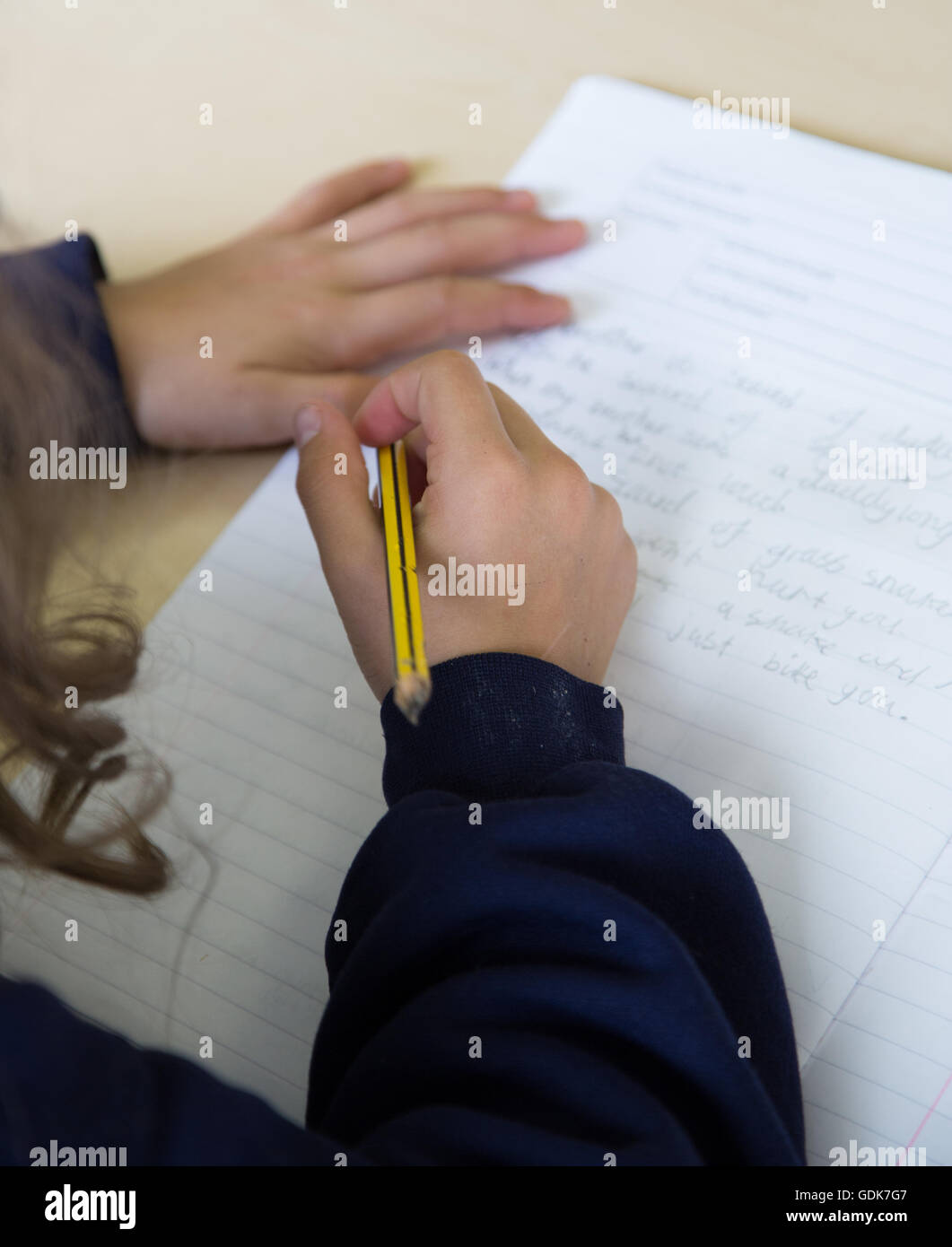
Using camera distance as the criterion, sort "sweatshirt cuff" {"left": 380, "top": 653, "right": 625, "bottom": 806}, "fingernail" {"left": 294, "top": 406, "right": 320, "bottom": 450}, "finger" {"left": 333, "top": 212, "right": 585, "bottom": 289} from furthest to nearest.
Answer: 1. "finger" {"left": 333, "top": 212, "right": 585, "bottom": 289}
2. "fingernail" {"left": 294, "top": 406, "right": 320, "bottom": 450}
3. "sweatshirt cuff" {"left": 380, "top": 653, "right": 625, "bottom": 806}

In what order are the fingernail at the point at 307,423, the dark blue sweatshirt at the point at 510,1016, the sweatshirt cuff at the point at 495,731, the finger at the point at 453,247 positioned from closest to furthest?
the dark blue sweatshirt at the point at 510,1016
the sweatshirt cuff at the point at 495,731
the fingernail at the point at 307,423
the finger at the point at 453,247

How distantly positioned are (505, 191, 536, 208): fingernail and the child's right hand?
214mm

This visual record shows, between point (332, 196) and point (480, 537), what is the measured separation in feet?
1.19

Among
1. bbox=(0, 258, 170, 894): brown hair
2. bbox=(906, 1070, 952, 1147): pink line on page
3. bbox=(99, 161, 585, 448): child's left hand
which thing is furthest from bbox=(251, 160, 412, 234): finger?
bbox=(906, 1070, 952, 1147): pink line on page

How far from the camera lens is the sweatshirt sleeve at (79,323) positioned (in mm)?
622

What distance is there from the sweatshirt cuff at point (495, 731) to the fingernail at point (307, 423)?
0.57ft

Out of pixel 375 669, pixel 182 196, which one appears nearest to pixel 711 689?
pixel 375 669

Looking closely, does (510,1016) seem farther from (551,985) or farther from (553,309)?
(553,309)

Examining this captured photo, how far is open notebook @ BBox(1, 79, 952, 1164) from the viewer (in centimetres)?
48

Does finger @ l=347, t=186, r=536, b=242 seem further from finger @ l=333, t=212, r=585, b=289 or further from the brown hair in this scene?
the brown hair

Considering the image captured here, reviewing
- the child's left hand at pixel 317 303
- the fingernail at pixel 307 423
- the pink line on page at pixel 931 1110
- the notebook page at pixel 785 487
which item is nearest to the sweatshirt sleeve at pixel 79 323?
the child's left hand at pixel 317 303

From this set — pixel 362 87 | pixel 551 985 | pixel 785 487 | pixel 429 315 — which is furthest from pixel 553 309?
pixel 551 985

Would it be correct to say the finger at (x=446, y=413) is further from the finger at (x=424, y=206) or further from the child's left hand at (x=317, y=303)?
the finger at (x=424, y=206)

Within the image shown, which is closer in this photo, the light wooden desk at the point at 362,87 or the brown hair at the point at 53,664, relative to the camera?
the brown hair at the point at 53,664
